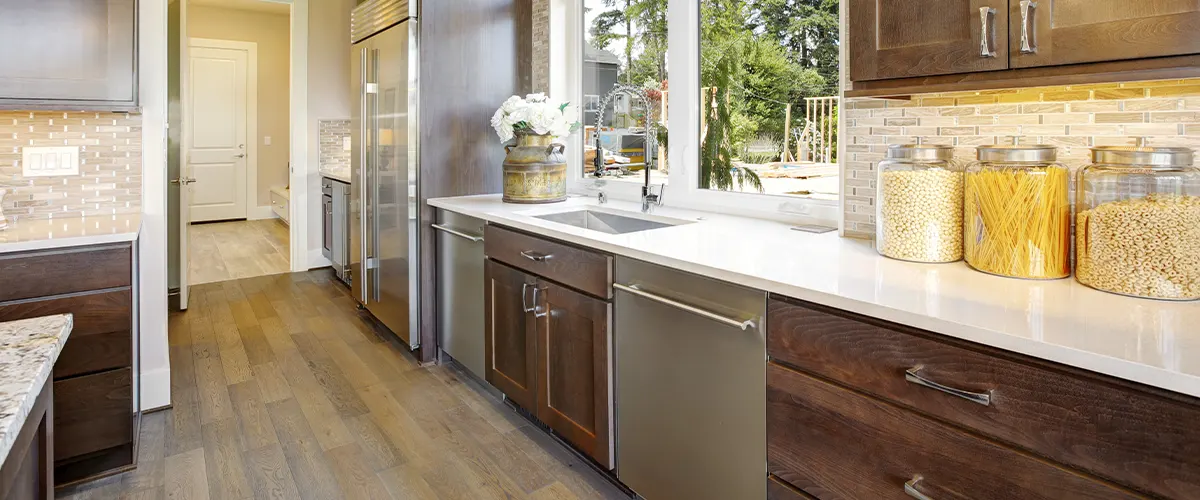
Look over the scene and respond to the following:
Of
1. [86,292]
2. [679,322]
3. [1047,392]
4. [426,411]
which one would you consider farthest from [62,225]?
[1047,392]

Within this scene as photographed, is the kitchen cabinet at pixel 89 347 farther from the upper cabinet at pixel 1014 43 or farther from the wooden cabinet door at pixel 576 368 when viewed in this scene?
the upper cabinet at pixel 1014 43

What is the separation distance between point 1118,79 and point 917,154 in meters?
0.43

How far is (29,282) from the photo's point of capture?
199cm

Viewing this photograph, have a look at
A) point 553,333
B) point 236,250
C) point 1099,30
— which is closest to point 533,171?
point 553,333

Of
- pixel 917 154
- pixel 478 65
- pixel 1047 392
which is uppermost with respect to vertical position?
pixel 478 65

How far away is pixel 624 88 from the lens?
2988 millimetres

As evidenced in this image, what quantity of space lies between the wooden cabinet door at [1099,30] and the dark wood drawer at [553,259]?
1.11 meters

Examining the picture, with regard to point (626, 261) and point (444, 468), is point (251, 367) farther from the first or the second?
point (626, 261)

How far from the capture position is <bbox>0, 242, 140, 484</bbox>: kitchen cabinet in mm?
2016

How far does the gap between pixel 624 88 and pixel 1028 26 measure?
191 cm

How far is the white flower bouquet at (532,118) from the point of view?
2848 millimetres

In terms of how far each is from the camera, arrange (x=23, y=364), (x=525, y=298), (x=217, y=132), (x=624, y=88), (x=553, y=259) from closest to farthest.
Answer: (x=23, y=364)
(x=553, y=259)
(x=525, y=298)
(x=624, y=88)
(x=217, y=132)

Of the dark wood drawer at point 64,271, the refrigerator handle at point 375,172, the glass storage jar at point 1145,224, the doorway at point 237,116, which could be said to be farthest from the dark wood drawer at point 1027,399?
the doorway at point 237,116

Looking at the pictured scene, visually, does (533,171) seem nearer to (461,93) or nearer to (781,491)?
(461,93)
